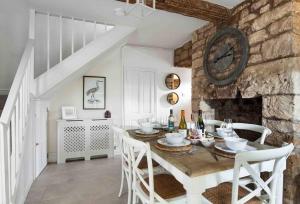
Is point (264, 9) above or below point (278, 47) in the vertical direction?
above

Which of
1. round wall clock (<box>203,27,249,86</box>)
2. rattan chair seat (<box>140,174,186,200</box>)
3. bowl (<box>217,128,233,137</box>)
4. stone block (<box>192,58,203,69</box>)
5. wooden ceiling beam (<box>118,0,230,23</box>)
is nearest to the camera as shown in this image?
rattan chair seat (<box>140,174,186,200</box>)

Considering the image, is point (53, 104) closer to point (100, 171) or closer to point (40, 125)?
point (40, 125)

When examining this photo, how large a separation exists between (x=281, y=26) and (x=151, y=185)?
203 centimetres

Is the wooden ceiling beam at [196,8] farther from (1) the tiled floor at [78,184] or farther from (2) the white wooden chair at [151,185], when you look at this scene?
(1) the tiled floor at [78,184]

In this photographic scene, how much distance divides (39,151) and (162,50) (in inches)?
129

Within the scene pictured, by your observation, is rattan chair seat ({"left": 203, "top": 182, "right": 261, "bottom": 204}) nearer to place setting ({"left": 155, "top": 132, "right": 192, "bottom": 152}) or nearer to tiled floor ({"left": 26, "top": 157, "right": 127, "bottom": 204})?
place setting ({"left": 155, "top": 132, "right": 192, "bottom": 152})

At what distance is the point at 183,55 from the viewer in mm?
4203

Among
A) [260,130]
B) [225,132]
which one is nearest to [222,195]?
[225,132]

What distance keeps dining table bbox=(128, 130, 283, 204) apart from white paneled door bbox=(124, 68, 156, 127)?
274 centimetres

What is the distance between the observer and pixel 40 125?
2893 millimetres

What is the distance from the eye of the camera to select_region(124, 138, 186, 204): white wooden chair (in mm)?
1261

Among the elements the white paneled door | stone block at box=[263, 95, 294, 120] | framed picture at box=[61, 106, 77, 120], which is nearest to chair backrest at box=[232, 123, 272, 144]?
stone block at box=[263, 95, 294, 120]

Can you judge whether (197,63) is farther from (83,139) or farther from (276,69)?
(83,139)

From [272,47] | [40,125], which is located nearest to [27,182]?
[40,125]
